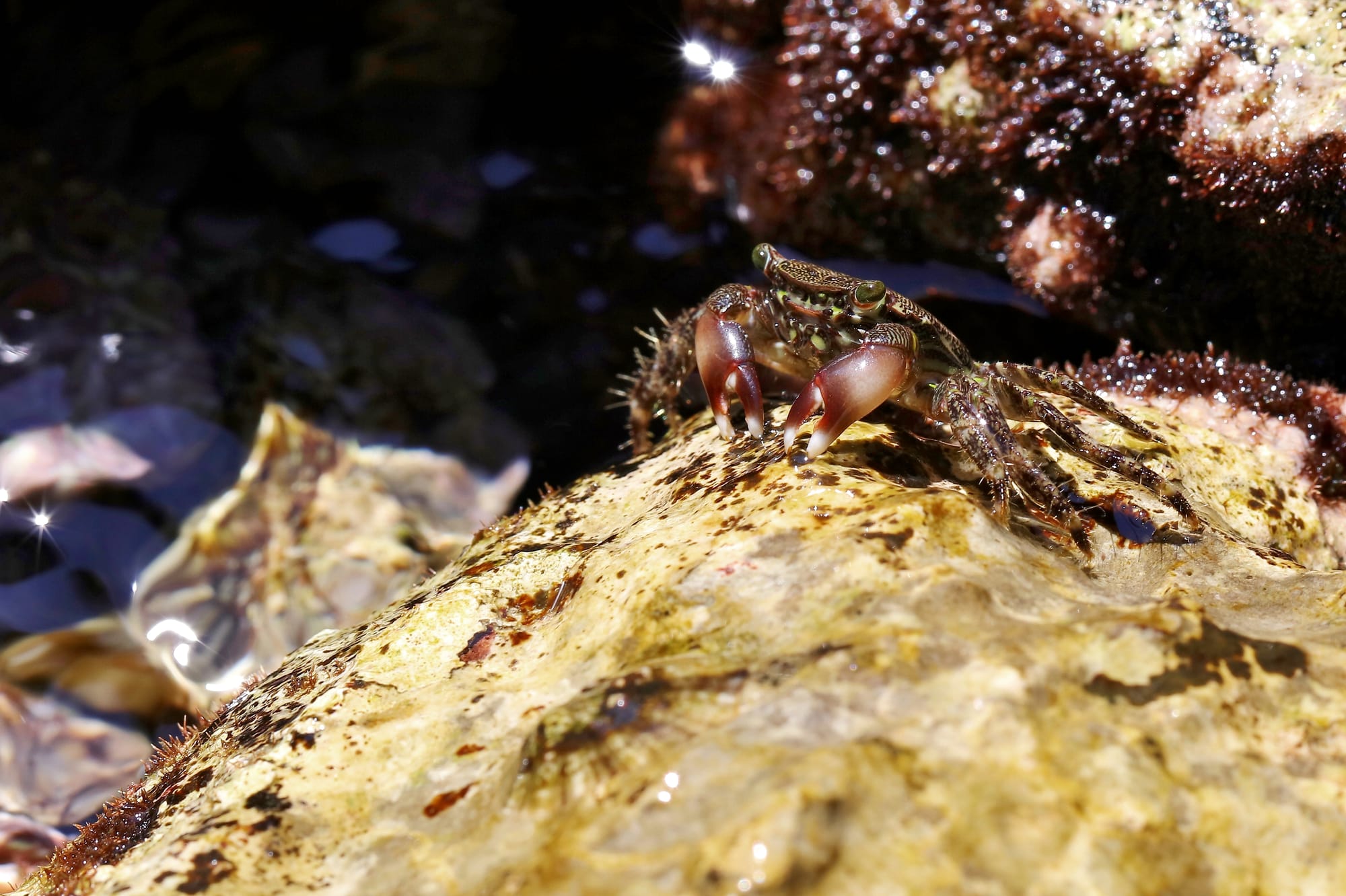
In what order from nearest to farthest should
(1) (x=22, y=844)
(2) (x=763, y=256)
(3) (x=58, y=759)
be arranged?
(2) (x=763, y=256), (1) (x=22, y=844), (3) (x=58, y=759)


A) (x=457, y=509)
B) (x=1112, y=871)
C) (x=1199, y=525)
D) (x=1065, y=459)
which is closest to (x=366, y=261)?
(x=457, y=509)

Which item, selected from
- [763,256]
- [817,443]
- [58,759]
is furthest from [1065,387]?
[58,759]

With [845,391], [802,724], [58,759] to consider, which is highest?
[845,391]

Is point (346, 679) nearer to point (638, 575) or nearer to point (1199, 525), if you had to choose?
point (638, 575)

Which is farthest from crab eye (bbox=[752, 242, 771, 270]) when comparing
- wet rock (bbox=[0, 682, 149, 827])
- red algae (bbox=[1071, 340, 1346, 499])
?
wet rock (bbox=[0, 682, 149, 827])

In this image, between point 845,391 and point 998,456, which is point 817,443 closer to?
point 845,391

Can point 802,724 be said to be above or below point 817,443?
below
